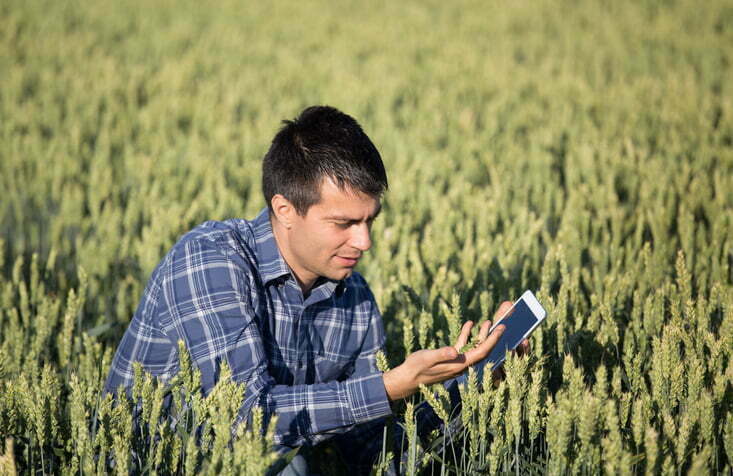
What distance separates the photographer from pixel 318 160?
2043 mm

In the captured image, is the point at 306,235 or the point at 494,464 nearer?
the point at 494,464

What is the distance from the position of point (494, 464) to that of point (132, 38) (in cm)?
782

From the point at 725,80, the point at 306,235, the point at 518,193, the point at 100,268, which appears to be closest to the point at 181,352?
the point at 306,235

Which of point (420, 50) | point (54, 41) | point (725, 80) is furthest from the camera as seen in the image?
point (420, 50)

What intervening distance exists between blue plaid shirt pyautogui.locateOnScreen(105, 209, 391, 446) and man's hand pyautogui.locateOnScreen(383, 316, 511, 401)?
0.04 metres

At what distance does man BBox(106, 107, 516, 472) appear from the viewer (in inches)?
73.3

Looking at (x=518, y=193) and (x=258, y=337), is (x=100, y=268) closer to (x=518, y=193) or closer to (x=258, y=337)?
(x=258, y=337)

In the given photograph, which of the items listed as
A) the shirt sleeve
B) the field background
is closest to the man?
the shirt sleeve

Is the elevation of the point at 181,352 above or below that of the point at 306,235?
below

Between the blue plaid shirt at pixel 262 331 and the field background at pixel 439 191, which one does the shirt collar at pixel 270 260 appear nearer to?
the blue plaid shirt at pixel 262 331

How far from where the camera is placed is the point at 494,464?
1640 millimetres

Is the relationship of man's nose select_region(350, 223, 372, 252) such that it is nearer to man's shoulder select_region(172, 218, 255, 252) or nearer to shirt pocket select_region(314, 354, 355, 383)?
man's shoulder select_region(172, 218, 255, 252)

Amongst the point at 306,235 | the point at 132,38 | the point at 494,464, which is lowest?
the point at 494,464

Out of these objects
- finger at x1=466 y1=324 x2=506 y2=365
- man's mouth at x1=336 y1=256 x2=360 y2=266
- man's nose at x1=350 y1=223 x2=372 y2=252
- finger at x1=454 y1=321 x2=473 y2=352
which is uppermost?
man's nose at x1=350 y1=223 x2=372 y2=252
